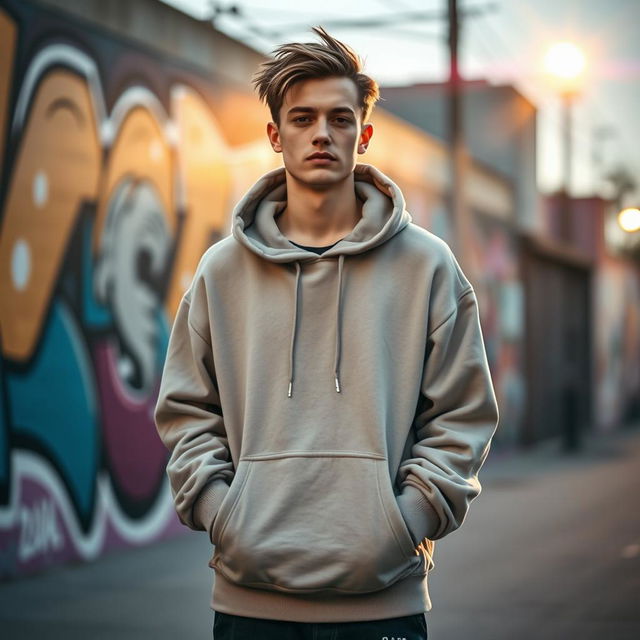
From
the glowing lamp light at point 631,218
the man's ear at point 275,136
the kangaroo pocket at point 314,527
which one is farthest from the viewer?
the glowing lamp light at point 631,218

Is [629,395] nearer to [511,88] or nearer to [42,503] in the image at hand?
[511,88]

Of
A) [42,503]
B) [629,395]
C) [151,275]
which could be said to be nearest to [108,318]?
[151,275]

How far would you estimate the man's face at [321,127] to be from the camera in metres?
2.92

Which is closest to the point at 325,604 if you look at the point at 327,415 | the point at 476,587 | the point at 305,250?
the point at 327,415

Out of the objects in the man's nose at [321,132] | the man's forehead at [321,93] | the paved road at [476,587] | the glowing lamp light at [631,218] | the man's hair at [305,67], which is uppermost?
the glowing lamp light at [631,218]

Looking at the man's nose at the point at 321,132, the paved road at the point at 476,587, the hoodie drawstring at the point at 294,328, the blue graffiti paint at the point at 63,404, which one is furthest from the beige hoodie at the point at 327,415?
the blue graffiti paint at the point at 63,404

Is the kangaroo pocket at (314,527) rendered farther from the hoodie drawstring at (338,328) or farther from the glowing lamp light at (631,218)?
the glowing lamp light at (631,218)

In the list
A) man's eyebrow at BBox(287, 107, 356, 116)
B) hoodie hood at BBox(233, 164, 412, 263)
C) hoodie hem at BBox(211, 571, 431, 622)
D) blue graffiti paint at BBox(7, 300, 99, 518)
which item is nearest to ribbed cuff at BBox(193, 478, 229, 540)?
hoodie hem at BBox(211, 571, 431, 622)

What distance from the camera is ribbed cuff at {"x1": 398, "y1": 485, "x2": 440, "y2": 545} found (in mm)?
2740

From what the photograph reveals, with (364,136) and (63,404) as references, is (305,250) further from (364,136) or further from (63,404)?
(63,404)

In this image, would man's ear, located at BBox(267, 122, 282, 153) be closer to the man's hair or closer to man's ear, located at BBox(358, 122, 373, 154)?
the man's hair

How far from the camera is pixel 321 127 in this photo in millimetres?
2898

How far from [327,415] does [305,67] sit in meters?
0.84

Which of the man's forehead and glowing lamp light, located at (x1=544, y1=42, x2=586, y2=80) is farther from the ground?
glowing lamp light, located at (x1=544, y1=42, x2=586, y2=80)
